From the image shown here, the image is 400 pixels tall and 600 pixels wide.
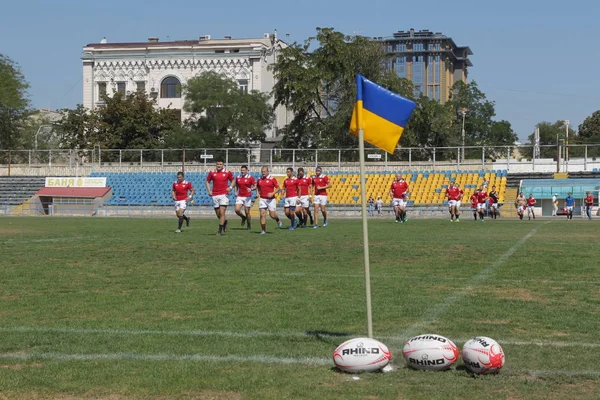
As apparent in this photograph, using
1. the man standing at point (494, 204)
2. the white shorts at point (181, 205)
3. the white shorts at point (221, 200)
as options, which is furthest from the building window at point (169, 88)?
the white shorts at point (221, 200)

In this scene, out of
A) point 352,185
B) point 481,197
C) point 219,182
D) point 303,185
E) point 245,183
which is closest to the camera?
point 219,182

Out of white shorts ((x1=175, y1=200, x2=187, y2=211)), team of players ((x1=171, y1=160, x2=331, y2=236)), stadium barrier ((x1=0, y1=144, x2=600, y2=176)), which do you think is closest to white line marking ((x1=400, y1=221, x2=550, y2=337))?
team of players ((x1=171, y1=160, x2=331, y2=236))

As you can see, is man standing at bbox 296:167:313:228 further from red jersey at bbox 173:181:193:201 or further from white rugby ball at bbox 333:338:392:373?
white rugby ball at bbox 333:338:392:373

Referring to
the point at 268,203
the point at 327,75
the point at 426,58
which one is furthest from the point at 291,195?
the point at 426,58

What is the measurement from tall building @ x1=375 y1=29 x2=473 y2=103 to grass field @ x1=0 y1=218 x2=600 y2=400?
144 m

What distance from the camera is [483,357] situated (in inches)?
260

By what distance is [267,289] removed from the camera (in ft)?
37.7

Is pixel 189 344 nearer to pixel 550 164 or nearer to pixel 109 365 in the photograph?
pixel 109 365

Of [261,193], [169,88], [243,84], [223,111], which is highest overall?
[243,84]

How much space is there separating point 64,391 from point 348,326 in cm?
334

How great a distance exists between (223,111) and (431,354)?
73.4 m

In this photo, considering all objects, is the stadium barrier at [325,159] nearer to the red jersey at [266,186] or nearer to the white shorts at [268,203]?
the white shorts at [268,203]

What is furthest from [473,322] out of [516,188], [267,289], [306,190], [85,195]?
[85,195]

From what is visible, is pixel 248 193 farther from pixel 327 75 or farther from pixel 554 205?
pixel 327 75
